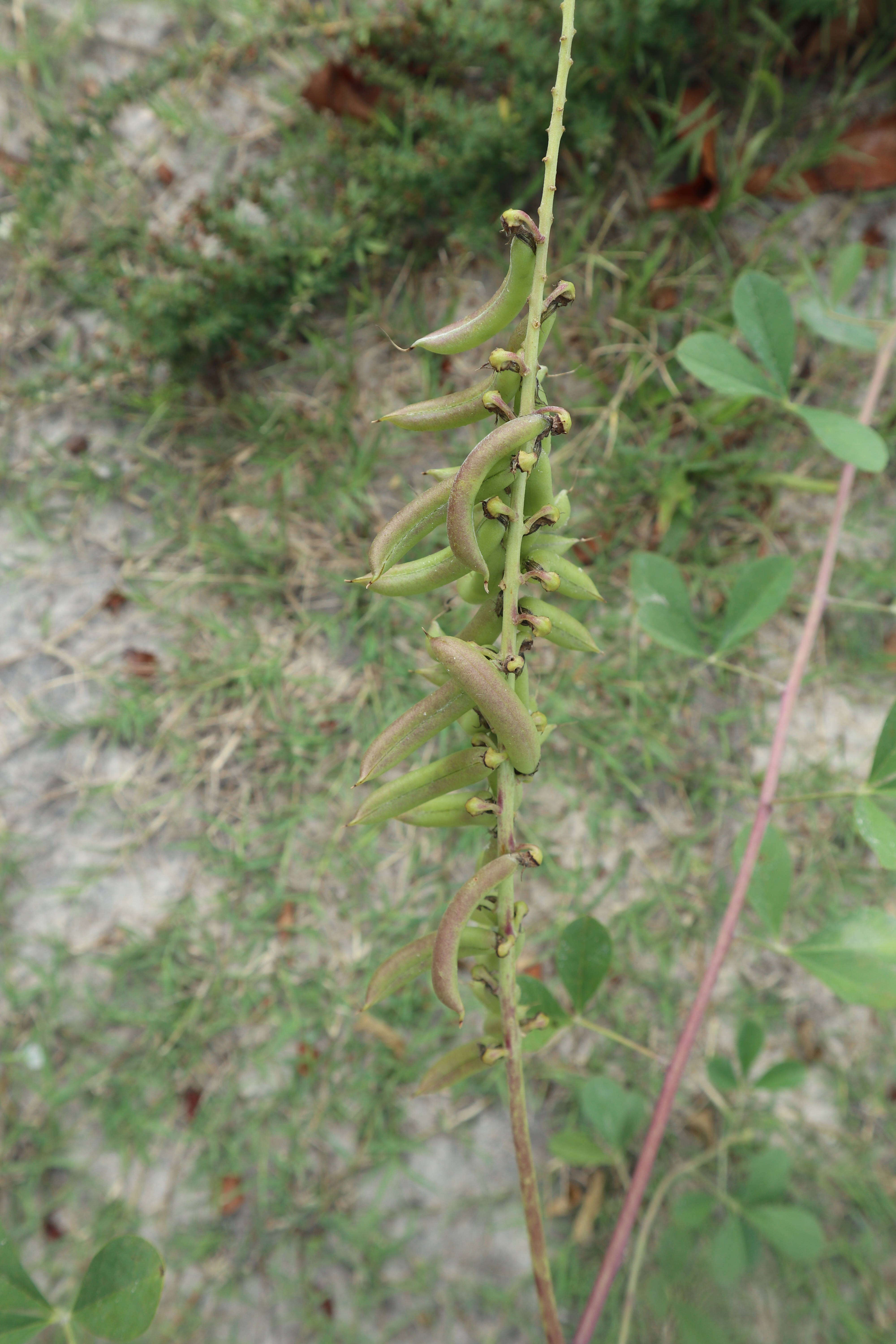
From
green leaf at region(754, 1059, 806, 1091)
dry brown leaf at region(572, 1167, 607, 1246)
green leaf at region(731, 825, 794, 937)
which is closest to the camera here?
green leaf at region(731, 825, 794, 937)

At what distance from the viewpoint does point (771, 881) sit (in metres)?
1.40

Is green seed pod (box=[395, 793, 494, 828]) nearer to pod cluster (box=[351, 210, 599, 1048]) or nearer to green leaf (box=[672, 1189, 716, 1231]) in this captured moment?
pod cluster (box=[351, 210, 599, 1048])

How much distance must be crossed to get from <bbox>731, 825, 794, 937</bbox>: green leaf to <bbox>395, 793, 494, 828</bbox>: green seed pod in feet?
2.23

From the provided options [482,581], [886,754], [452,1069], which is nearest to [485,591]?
[482,581]

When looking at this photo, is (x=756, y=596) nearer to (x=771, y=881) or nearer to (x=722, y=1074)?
(x=771, y=881)

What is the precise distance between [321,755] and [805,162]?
1937mm

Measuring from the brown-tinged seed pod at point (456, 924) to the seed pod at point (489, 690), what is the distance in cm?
11

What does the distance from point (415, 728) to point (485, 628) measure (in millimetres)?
121

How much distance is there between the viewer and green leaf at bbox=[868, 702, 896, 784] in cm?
114

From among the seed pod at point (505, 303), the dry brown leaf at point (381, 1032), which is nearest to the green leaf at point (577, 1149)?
the dry brown leaf at point (381, 1032)

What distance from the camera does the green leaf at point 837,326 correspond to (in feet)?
6.01

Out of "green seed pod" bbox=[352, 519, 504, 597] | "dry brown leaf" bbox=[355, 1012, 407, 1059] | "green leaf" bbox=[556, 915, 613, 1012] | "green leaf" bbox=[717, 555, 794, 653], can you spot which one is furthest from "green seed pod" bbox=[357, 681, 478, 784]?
"dry brown leaf" bbox=[355, 1012, 407, 1059]

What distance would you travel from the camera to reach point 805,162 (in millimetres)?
2014

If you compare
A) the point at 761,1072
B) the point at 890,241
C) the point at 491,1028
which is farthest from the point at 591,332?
the point at 761,1072
